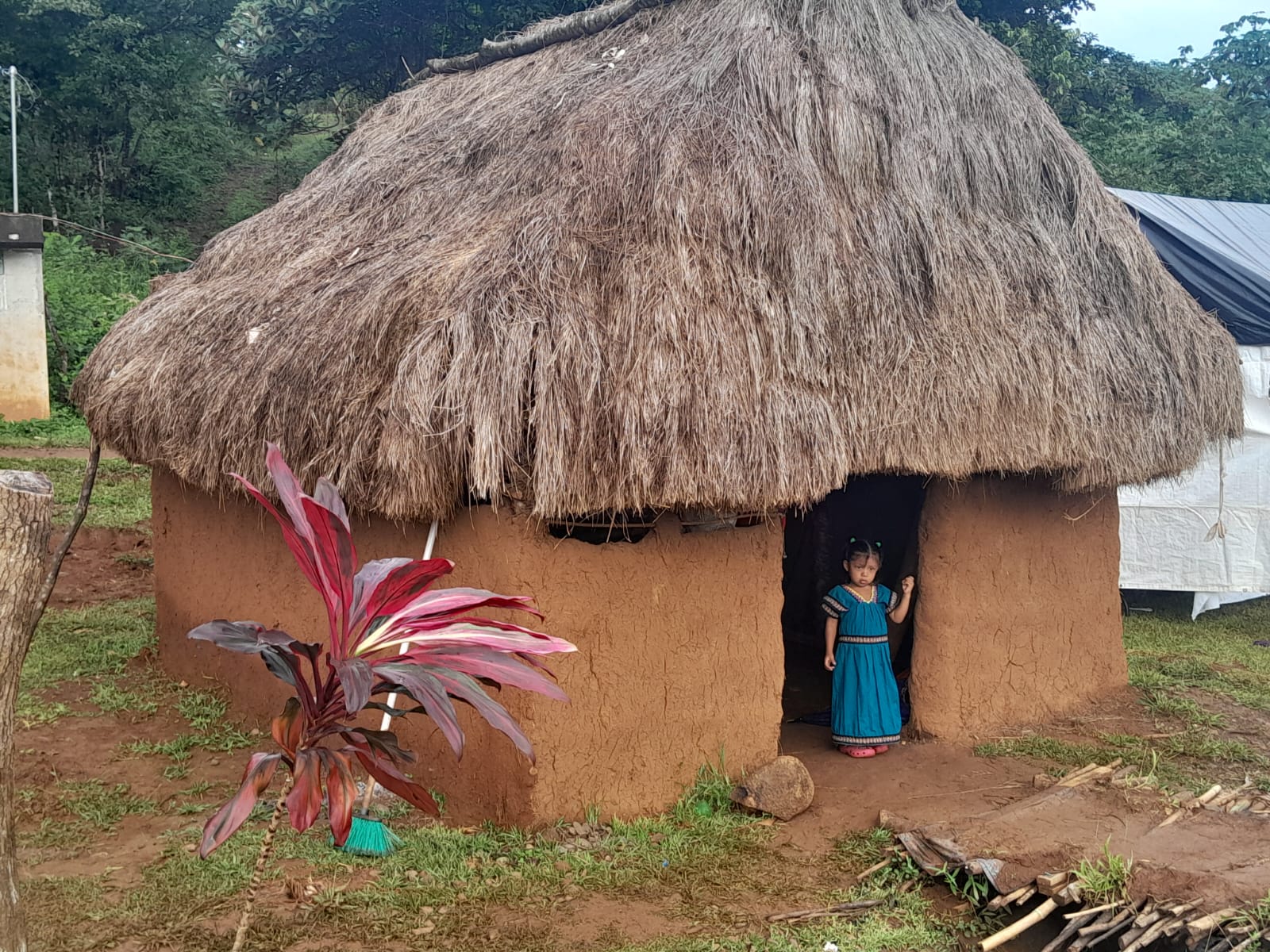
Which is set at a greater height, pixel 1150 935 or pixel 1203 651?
pixel 1203 651

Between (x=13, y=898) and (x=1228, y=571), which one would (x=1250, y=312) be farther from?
(x=13, y=898)

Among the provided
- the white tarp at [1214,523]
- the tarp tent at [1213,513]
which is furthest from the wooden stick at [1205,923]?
the white tarp at [1214,523]

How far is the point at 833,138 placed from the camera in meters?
5.76

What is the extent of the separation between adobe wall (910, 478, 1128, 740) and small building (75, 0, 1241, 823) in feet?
0.08

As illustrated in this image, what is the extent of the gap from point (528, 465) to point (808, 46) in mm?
3130

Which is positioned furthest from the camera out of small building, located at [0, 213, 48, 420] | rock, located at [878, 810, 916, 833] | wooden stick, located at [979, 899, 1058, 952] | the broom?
small building, located at [0, 213, 48, 420]

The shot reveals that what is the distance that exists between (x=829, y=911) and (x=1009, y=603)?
2.57m

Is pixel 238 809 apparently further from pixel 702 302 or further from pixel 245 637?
pixel 702 302

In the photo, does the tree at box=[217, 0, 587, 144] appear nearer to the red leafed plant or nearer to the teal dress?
the teal dress

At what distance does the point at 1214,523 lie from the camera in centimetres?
940

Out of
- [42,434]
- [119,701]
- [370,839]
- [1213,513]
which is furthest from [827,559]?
[42,434]

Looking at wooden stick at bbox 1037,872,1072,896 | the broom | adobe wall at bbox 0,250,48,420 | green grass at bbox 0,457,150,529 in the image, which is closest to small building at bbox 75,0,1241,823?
the broom

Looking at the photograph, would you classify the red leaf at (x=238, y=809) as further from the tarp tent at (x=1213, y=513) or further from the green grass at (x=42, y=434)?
the green grass at (x=42, y=434)

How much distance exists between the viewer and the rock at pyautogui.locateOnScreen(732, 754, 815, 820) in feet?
16.7
